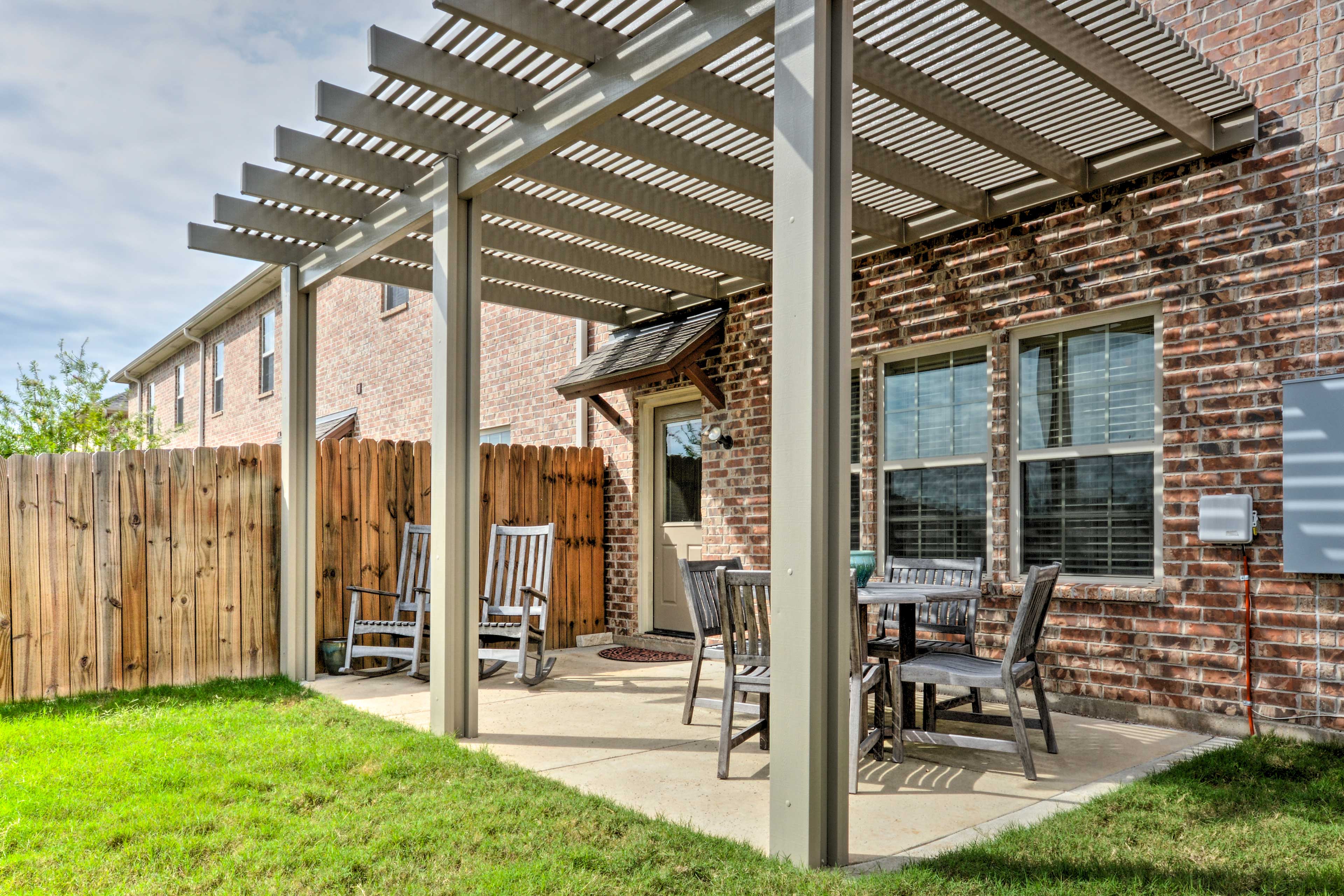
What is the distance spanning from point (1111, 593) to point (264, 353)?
13.2 meters

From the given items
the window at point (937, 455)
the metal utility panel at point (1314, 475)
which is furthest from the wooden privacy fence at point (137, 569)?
the metal utility panel at point (1314, 475)

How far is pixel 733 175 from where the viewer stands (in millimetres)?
5039

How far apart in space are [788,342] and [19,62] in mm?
12645

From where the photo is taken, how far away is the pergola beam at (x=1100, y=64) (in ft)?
11.3

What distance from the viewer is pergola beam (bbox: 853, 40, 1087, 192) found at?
12.9 feet

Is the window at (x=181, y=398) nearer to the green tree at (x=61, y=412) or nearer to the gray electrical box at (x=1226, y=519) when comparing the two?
the green tree at (x=61, y=412)

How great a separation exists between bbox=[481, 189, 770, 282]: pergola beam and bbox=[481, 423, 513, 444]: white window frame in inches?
150

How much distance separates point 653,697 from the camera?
219 inches

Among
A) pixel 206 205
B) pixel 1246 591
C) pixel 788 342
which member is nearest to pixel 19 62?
pixel 206 205

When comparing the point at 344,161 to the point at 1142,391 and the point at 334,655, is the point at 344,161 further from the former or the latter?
the point at 1142,391

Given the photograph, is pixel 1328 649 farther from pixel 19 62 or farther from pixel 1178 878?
pixel 19 62

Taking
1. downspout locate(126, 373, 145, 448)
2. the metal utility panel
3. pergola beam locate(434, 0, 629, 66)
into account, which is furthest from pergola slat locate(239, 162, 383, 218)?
downspout locate(126, 373, 145, 448)

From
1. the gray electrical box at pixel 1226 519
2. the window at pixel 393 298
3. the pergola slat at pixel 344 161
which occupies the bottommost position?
the gray electrical box at pixel 1226 519

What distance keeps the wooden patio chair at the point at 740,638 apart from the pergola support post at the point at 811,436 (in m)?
0.99
